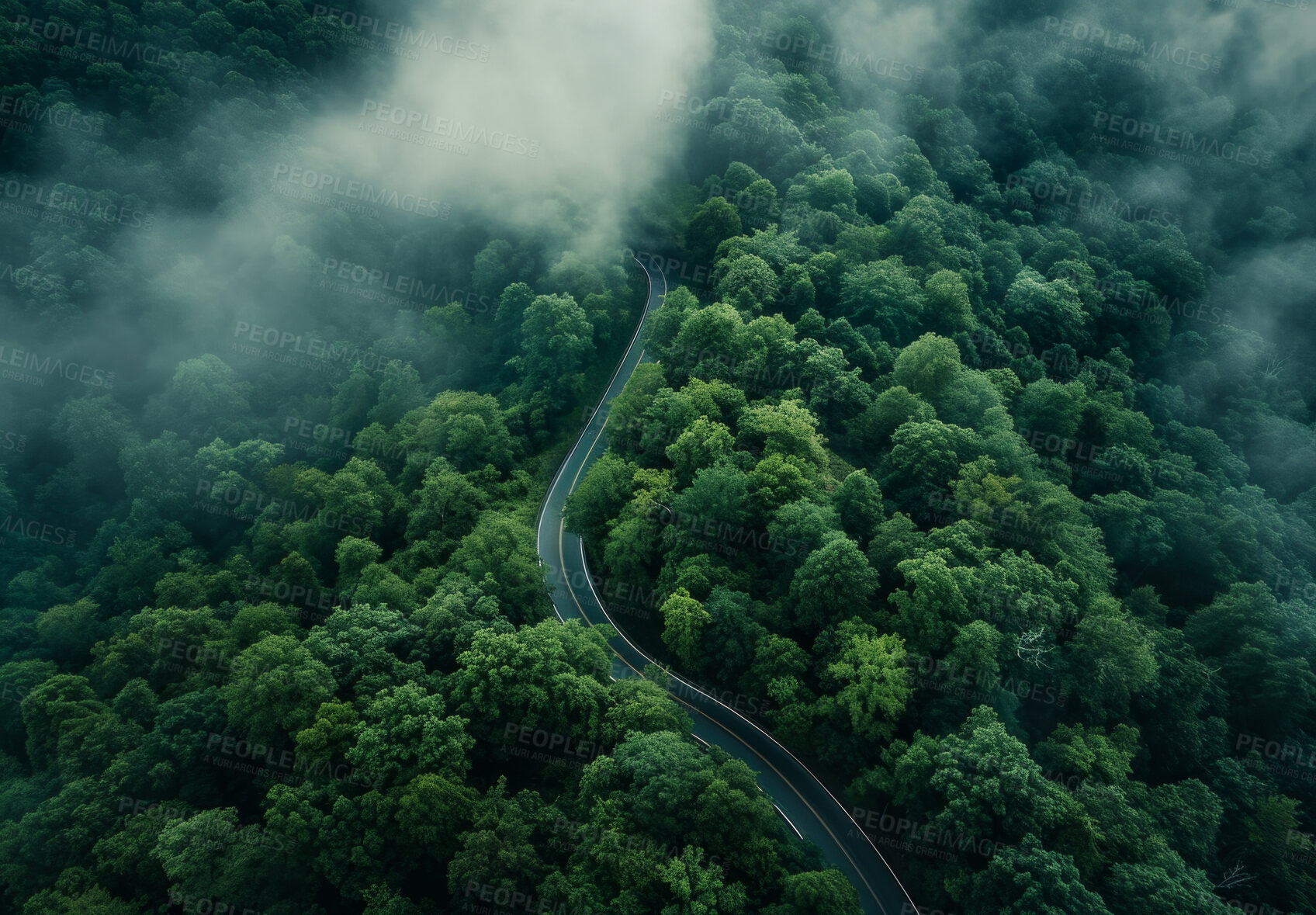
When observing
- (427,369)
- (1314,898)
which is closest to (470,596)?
(427,369)

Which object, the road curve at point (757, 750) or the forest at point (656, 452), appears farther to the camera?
the road curve at point (757, 750)

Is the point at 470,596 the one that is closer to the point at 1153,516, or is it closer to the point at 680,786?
the point at 680,786

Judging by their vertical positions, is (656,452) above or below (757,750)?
above

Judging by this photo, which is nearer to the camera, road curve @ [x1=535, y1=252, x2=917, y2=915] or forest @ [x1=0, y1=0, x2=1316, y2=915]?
forest @ [x1=0, y1=0, x2=1316, y2=915]
